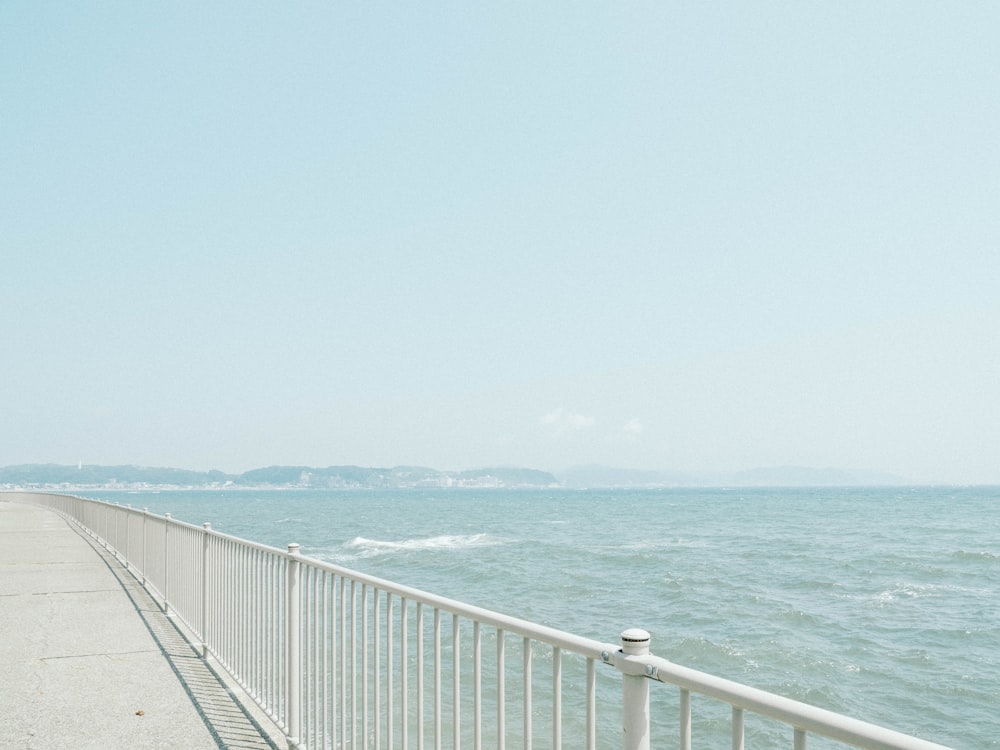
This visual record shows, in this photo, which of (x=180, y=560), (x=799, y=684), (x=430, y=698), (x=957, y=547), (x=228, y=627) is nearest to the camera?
(x=228, y=627)

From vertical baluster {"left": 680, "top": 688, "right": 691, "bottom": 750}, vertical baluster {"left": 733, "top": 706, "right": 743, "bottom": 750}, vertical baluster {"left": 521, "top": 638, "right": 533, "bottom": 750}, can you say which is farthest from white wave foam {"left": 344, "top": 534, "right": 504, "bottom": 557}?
vertical baluster {"left": 733, "top": 706, "right": 743, "bottom": 750}

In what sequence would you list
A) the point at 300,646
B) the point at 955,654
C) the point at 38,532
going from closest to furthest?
the point at 300,646 → the point at 955,654 → the point at 38,532

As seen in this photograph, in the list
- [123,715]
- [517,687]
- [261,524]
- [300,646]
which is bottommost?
[261,524]

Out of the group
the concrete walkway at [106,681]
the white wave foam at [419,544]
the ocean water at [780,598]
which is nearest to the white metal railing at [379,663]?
the concrete walkway at [106,681]

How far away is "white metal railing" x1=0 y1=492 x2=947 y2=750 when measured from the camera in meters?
2.32

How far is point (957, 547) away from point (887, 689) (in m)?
31.7

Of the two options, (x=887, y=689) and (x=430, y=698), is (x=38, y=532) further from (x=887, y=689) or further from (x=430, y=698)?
(x=887, y=689)

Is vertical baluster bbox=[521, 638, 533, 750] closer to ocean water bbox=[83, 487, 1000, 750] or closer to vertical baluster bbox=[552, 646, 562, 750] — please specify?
vertical baluster bbox=[552, 646, 562, 750]

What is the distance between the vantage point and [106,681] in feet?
21.6

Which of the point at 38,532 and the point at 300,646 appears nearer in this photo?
the point at 300,646

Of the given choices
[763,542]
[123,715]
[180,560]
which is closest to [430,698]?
[180,560]

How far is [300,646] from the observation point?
5590mm

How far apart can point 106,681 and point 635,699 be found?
5662 millimetres

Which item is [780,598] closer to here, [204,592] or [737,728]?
[204,592]
